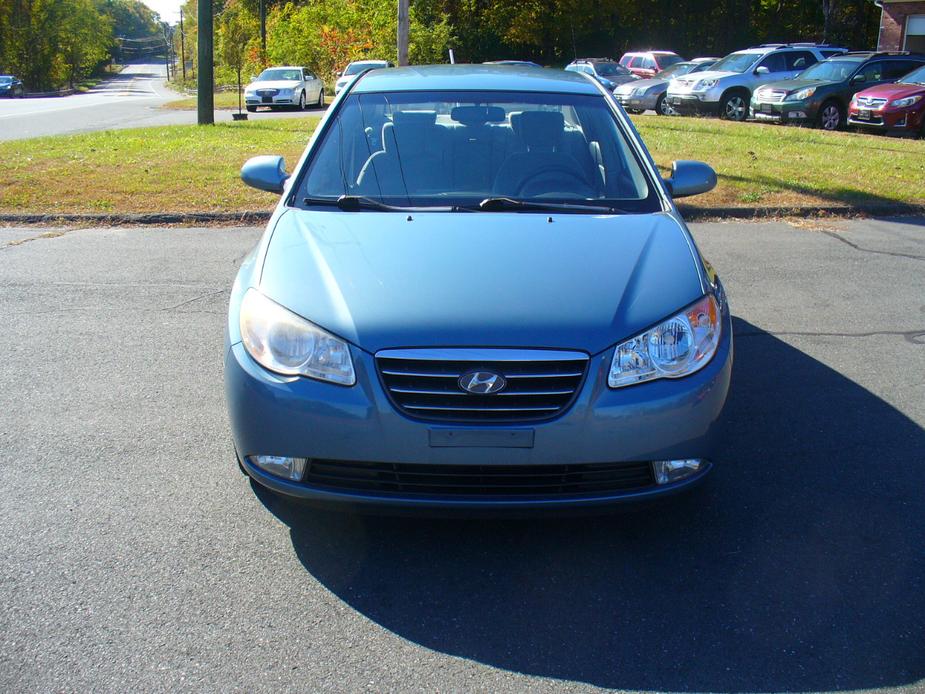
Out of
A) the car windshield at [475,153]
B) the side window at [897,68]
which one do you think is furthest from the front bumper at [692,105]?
the car windshield at [475,153]

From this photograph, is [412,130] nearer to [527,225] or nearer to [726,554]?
[527,225]

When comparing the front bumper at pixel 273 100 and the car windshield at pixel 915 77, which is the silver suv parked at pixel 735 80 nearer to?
the car windshield at pixel 915 77

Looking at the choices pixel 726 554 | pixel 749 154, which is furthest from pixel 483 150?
pixel 749 154

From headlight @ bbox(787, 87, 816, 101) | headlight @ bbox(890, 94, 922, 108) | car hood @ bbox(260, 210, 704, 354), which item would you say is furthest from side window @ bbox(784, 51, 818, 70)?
car hood @ bbox(260, 210, 704, 354)

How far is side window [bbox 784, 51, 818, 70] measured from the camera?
895 inches

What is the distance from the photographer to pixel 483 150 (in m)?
4.57

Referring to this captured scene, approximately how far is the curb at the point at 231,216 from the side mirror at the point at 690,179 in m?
4.84

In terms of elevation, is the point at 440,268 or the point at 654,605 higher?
the point at 440,268

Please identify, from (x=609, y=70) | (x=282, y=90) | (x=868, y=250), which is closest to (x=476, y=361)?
(x=868, y=250)

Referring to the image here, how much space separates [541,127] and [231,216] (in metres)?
5.49

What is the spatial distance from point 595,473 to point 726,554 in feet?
2.09

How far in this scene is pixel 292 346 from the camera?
10.5ft

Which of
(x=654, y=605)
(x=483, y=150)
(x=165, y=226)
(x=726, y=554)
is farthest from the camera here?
(x=165, y=226)

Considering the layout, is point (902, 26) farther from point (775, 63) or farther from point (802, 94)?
point (802, 94)
